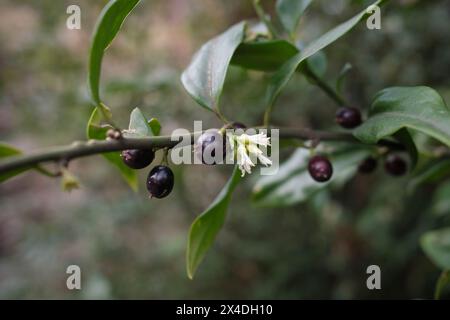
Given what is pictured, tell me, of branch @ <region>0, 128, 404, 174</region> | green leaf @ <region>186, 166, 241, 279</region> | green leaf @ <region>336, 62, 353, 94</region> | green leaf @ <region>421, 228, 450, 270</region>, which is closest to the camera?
branch @ <region>0, 128, 404, 174</region>

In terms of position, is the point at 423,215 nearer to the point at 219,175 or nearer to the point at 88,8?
the point at 219,175

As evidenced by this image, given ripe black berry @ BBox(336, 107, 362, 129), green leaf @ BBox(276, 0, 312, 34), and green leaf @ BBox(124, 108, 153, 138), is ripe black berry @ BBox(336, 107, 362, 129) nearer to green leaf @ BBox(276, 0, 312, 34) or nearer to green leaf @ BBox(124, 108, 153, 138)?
green leaf @ BBox(276, 0, 312, 34)

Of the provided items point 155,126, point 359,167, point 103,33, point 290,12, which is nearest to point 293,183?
point 359,167

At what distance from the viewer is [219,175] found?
261 centimetres

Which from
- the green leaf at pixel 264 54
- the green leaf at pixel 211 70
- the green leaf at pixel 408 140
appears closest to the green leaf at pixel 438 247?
the green leaf at pixel 408 140

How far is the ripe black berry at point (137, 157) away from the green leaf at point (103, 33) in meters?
0.09

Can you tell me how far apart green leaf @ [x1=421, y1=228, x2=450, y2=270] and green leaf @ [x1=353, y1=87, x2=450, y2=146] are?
66 centimetres

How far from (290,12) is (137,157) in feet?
1.76

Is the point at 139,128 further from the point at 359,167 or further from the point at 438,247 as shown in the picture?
the point at 438,247

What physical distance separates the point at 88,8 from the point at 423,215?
6.35 feet

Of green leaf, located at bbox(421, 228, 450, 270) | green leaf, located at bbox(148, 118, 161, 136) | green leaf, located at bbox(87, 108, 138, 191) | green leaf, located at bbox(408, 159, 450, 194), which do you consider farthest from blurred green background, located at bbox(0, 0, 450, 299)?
green leaf, located at bbox(148, 118, 161, 136)

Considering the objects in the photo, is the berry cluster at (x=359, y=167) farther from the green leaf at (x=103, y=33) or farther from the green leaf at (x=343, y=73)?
the green leaf at (x=103, y=33)

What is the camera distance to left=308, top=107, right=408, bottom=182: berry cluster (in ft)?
2.65

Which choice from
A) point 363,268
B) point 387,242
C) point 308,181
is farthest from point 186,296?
point 308,181
